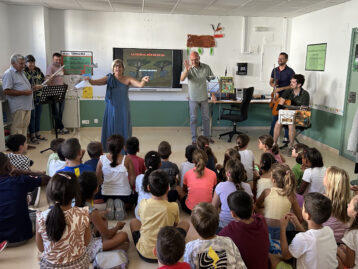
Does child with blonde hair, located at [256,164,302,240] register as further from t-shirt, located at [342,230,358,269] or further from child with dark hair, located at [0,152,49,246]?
child with dark hair, located at [0,152,49,246]

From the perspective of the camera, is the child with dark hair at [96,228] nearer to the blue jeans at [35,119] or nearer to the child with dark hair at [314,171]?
the child with dark hair at [314,171]

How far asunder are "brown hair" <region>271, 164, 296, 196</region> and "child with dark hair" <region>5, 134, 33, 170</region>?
2117 mm

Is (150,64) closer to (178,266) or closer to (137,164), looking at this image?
(137,164)

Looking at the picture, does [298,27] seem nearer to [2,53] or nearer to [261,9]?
[261,9]

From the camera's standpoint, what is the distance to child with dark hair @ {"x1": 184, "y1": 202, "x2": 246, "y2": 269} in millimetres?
1676

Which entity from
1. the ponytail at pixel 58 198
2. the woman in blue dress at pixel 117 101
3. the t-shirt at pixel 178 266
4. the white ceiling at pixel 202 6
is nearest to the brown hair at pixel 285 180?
the t-shirt at pixel 178 266

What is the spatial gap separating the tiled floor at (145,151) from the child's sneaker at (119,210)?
0.25 feet

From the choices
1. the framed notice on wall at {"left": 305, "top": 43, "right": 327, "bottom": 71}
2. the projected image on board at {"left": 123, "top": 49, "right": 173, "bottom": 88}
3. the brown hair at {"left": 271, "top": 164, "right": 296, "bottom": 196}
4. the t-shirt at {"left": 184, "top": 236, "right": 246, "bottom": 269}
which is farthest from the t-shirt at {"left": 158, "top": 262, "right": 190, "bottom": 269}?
the projected image on board at {"left": 123, "top": 49, "right": 173, "bottom": 88}

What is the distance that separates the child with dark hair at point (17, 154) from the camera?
290 cm

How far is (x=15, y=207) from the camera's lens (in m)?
2.45

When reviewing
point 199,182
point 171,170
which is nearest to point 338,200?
→ point 199,182

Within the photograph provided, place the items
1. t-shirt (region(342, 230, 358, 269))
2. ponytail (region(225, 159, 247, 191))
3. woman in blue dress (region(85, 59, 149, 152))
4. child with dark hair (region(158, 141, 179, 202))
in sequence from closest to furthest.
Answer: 1. t-shirt (region(342, 230, 358, 269))
2. ponytail (region(225, 159, 247, 191))
3. child with dark hair (region(158, 141, 179, 202))
4. woman in blue dress (region(85, 59, 149, 152))

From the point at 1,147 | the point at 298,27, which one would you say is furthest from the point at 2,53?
the point at 298,27

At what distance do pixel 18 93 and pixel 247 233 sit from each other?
14.4 feet
